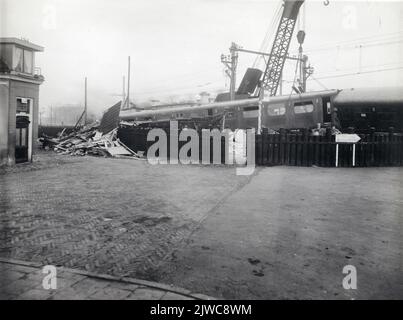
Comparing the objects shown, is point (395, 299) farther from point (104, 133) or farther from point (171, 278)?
point (104, 133)

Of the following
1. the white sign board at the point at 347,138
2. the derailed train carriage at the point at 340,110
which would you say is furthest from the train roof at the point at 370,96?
the white sign board at the point at 347,138

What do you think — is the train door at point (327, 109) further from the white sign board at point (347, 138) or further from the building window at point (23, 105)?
the building window at point (23, 105)

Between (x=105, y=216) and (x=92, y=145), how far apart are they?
59.3 feet

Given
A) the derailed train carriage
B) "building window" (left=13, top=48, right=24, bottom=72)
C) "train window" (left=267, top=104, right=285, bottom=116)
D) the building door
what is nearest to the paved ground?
the building door

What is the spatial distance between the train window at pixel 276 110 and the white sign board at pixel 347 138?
18.4 ft

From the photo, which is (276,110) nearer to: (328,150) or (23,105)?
(328,150)

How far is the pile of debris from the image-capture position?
924 inches

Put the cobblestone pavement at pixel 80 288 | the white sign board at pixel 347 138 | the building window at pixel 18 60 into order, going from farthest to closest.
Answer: the building window at pixel 18 60 < the white sign board at pixel 347 138 < the cobblestone pavement at pixel 80 288

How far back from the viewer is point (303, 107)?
2003 cm

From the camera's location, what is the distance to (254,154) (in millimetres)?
16609

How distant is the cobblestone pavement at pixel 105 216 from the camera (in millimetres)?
5242

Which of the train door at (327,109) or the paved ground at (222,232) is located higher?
the train door at (327,109)

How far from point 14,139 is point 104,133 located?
10.5 m
